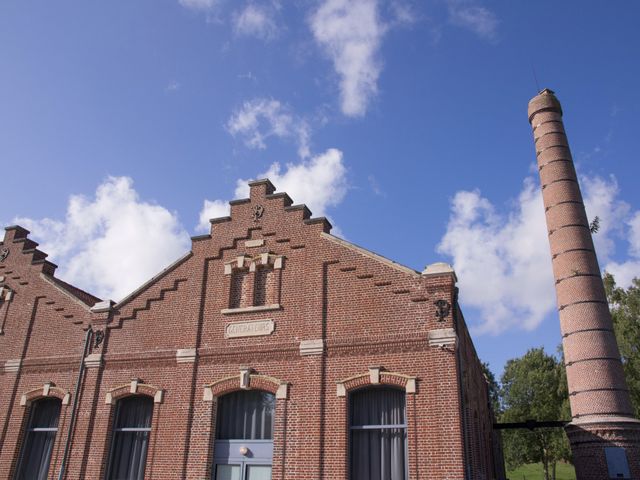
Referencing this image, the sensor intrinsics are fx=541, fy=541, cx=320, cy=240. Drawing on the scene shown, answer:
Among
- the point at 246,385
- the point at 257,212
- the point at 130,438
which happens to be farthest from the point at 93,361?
the point at 257,212

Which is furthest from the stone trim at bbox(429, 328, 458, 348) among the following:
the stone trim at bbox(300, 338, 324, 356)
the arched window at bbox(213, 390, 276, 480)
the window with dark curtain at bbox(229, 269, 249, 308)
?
the window with dark curtain at bbox(229, 269, 249, 308)

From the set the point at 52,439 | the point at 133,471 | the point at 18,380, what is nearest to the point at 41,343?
the point at 18,380

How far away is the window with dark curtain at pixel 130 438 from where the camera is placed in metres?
16.0

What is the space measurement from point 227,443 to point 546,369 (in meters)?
43.7

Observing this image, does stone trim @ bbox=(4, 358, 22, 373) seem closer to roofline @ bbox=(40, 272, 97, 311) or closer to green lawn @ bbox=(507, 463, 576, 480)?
roofline @ bbox=(40, 272, 97, 311)

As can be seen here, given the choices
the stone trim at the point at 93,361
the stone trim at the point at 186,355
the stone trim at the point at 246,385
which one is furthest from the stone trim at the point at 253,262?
the stone trim at the point at 93,361

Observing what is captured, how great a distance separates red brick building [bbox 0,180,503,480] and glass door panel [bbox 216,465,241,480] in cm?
3

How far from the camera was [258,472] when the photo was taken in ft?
47.9

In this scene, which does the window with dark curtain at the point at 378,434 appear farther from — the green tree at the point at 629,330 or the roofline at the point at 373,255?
the green tree at the point at 629,330

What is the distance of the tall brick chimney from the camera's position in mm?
16828

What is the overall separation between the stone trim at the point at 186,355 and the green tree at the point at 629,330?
91.1ft

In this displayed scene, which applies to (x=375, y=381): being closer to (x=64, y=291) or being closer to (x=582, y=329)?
(x=582, y=329)

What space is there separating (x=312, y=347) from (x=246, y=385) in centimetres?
225

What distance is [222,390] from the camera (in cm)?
1559
